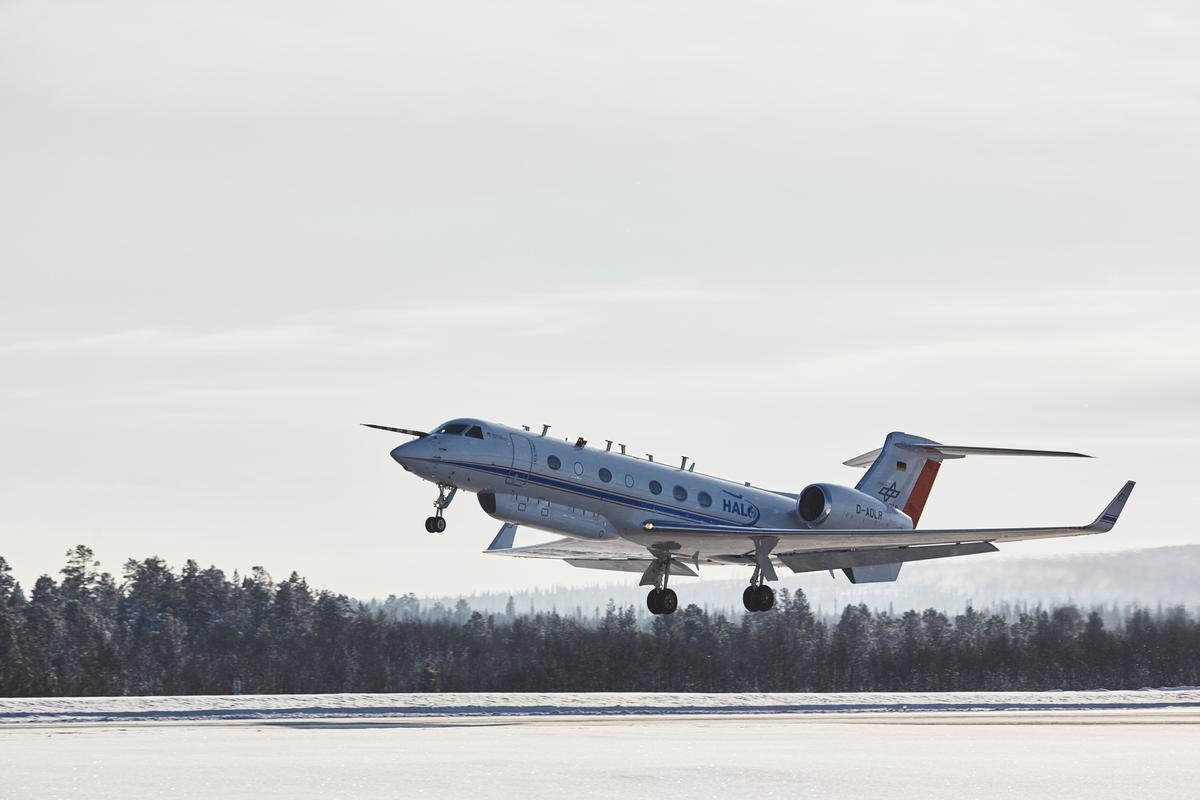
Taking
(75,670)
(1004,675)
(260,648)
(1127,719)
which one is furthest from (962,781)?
(260,648)

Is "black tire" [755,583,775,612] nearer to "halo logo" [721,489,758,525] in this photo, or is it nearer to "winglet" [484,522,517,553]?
"halo logo" [721,489,758,525]

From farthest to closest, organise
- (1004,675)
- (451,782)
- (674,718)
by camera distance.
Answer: (1004,675)
(674,718)
(451,782)

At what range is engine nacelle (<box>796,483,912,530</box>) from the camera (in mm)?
42969

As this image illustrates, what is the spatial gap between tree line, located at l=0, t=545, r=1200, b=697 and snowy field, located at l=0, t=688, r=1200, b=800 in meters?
52.0

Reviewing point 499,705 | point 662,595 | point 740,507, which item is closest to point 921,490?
point 740,507

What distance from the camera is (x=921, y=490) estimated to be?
47469 mm

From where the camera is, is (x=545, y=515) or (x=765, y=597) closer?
(x=545, y=515)

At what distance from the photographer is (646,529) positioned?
129ft

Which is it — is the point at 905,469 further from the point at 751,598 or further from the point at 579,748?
the point at 579,748

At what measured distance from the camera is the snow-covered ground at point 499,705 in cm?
3841

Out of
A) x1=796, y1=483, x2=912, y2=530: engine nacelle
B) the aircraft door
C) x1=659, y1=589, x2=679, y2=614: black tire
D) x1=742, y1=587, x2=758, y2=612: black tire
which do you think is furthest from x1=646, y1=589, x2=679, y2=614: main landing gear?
the aircraft door

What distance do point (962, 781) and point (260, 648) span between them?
9667cm

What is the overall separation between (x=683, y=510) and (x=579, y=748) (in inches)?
519

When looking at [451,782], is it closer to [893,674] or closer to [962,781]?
[962,781]
